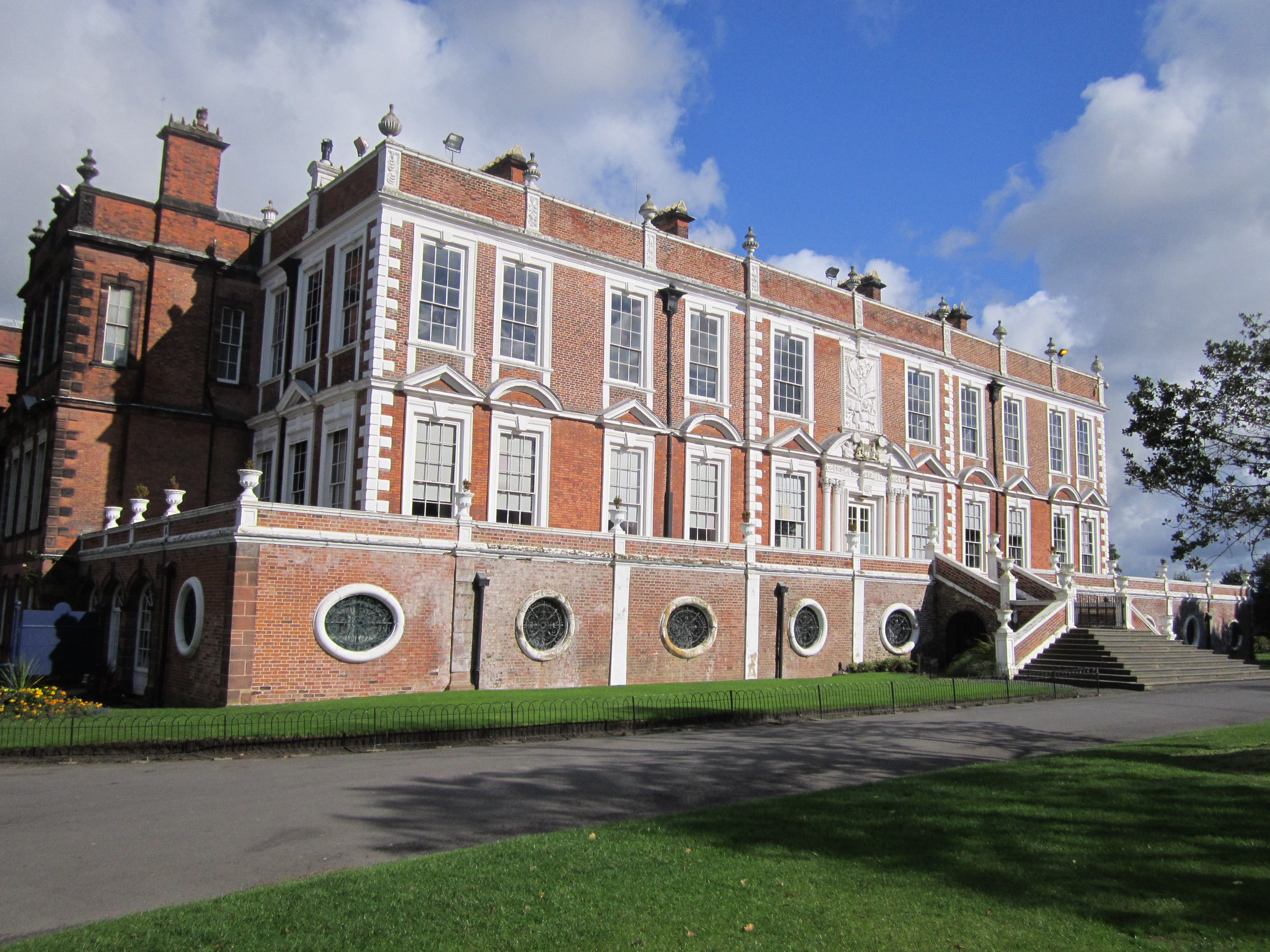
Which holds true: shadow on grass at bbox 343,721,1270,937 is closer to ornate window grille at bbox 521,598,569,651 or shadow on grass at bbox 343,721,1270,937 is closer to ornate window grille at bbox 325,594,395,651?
ornate window grille at bbox 325,594,395,651

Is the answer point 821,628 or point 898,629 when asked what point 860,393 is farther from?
point 821,628

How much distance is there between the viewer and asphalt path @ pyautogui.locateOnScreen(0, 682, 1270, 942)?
7.79 meters

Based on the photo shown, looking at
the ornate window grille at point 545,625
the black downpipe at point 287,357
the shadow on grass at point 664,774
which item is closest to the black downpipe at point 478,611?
the ornate window grille at point 545,625

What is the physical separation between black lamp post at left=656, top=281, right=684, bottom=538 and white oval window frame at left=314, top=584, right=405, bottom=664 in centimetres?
947

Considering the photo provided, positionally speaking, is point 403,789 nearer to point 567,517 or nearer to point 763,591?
point 567,517

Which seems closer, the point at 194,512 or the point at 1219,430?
the point at 1219,430

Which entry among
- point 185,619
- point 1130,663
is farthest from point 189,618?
point 1130,663

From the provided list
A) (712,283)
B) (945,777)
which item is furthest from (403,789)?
(712,283)

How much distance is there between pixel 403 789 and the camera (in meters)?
10.8

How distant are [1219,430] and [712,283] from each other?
15750mm

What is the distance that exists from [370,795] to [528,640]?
1004 centimetres

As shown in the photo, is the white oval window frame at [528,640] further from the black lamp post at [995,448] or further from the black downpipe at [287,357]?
the black lamp post at [995,448]

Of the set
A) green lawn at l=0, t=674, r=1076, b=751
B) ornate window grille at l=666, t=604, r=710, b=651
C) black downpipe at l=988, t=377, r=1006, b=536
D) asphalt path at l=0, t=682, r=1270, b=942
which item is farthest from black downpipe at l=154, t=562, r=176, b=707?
black downpipe at l=988, t=377, r=1006, b=536

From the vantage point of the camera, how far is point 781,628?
25500mm
